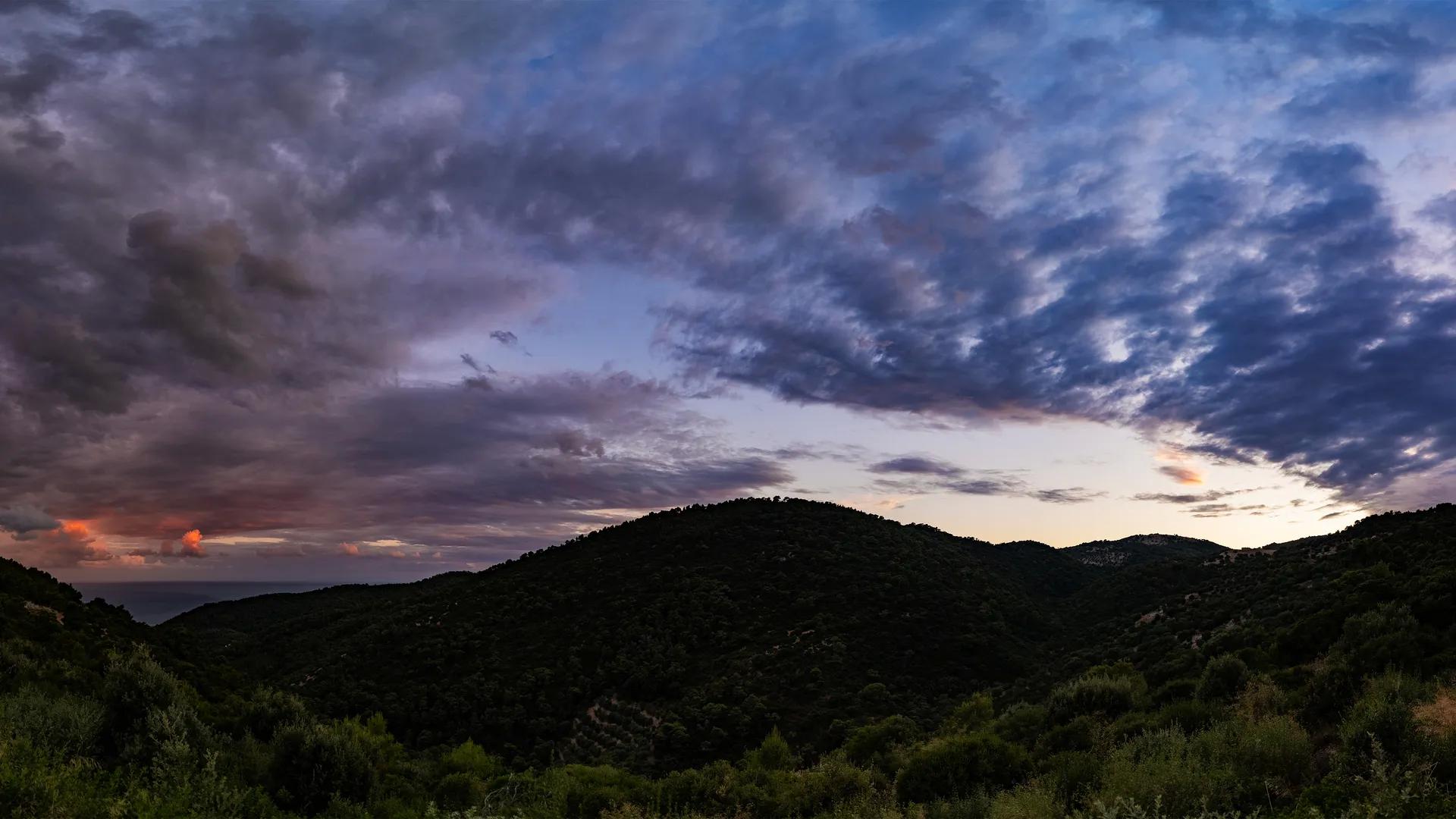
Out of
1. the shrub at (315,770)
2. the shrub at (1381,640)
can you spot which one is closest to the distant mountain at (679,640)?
the shrub at (315,770)

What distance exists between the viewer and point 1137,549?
322 ft

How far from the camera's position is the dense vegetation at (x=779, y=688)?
39.6 ft

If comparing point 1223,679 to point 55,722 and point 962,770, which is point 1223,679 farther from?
point 55,722

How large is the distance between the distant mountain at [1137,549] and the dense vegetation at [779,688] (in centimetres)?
1160

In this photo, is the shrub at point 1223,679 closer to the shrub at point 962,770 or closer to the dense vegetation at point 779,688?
the dense vegetation at point 779,688

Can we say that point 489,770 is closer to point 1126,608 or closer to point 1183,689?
point 1183,689

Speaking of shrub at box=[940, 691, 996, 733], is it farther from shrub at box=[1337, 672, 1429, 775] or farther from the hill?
shrub at box=[1337, 672, 1429, 775]

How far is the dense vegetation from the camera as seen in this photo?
12062 mm

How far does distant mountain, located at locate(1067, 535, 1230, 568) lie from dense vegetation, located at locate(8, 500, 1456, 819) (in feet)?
38.1

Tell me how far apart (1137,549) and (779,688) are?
8025 centimetres

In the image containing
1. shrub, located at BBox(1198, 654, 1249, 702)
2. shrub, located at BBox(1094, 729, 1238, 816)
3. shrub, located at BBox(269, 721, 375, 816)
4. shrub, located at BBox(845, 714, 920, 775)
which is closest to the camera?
shrub, located at BBox(1094, 729, 1238, 816)

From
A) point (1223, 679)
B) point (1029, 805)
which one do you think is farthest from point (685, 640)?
point (1029, 805)

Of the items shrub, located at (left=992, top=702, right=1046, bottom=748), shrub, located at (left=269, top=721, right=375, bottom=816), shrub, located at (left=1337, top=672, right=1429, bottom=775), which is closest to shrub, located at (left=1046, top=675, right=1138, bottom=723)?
shrub, located at (left=992, top=702, right=1046, bottom=748)

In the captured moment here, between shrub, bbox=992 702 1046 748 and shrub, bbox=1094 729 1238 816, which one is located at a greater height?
shrub, bbox=1094 729 1238 816
